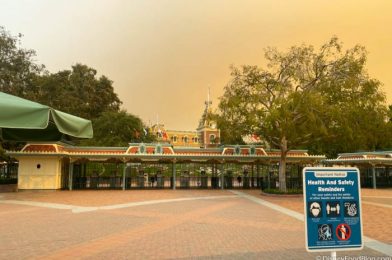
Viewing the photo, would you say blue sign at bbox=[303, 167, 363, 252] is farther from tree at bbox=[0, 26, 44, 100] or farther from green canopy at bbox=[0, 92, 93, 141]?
tree at bbox=[0, 26, 44, 100]

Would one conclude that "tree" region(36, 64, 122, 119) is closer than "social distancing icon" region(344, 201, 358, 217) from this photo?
No

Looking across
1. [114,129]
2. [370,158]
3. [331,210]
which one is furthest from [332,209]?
[114,129]

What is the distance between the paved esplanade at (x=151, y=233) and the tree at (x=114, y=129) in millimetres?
27339

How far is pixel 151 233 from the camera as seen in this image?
33.6 feet

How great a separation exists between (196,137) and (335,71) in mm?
77718

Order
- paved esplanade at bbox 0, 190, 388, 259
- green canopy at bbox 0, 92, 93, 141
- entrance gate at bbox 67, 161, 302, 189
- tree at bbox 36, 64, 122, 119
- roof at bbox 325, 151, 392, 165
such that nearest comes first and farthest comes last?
green canopy at bbox 0, 92, 93, 141, paved esplanade at bbox 0, 190, 388, 259, entrance gate at bbox 67, 161, 302, 189, roof at bbox 325, 151, 392, 165, tree at bbox 36, 64, 122, 119

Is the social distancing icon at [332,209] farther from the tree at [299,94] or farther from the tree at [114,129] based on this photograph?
the tree at [114,129]

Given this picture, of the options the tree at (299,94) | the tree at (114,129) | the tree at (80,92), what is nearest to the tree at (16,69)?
the tree at (80,92)

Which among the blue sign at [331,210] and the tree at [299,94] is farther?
the tree at [299,94]

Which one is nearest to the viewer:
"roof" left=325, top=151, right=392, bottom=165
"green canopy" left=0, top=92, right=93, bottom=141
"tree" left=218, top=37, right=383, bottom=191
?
"green canopy" left=0, top=92, right=93, bottom=141

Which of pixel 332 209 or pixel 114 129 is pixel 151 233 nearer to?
pixel 332 209

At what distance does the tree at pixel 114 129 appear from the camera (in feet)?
141

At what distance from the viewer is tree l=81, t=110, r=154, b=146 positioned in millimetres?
42938

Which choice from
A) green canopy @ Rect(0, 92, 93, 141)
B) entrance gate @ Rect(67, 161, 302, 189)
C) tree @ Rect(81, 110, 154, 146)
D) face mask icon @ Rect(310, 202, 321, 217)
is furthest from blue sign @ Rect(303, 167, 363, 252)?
tree @ Rect(81, 110, 154, 146)
